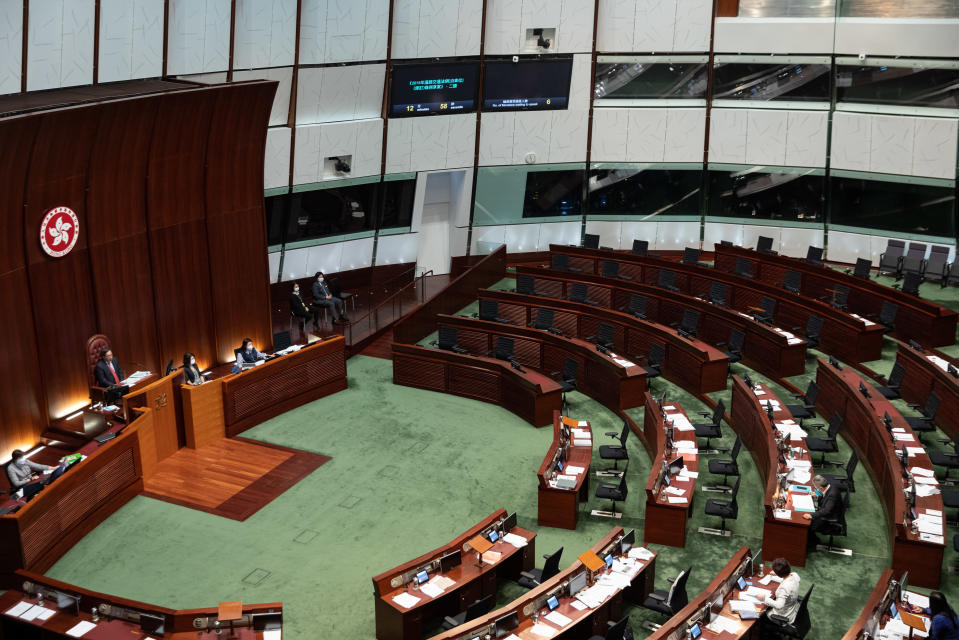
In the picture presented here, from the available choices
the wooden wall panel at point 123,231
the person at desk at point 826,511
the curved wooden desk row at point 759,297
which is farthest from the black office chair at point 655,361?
the wooden wall panel at point 123,231

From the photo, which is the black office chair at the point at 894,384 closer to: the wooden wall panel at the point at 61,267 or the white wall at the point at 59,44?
the wooden wall panel at the point at 61,267

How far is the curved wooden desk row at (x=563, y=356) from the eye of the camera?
1389 centimetres

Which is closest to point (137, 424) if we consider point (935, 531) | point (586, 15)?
point (935, 531)

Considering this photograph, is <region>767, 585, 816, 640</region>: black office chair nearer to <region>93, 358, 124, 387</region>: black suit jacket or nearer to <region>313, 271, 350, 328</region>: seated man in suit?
<region>93, 358, 124, 387</region>: black suit jacket

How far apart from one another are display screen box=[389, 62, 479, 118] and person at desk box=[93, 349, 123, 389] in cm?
709

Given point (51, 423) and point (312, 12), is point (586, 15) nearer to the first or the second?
point (312, 12)

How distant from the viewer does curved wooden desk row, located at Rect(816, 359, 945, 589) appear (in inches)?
373

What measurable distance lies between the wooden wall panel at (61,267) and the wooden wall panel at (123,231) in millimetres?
155

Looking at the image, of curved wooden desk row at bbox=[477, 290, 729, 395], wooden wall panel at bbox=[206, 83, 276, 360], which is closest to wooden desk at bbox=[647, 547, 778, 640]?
curved wooden desk row at bbox=[477, 290, 729, 395]

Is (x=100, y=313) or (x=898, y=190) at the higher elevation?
(x=898, y=190)

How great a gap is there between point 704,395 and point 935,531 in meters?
4.73

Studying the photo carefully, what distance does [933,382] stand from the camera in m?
12.6

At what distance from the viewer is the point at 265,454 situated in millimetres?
13055

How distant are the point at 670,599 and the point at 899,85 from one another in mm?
12120
